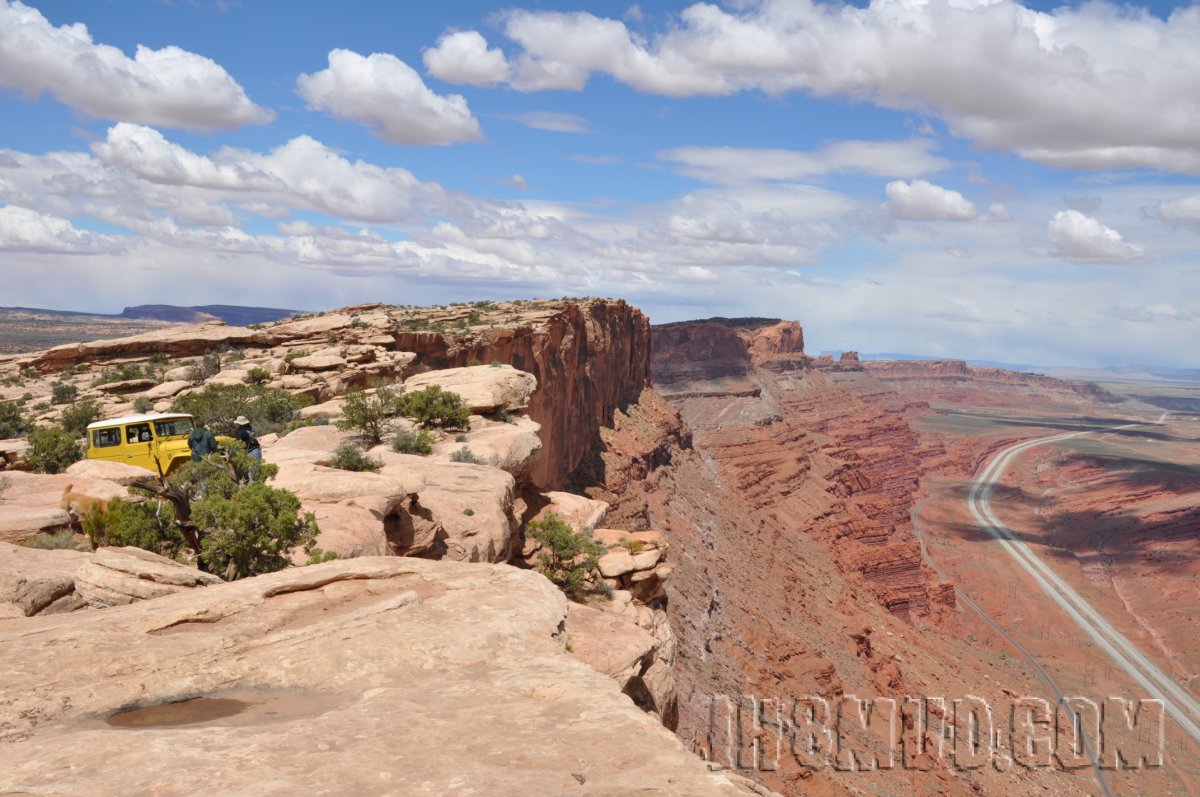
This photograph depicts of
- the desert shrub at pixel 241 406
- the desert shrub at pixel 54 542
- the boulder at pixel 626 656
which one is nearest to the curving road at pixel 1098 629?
the boulder at pixel 626 656

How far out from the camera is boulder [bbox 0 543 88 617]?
32.7 feet

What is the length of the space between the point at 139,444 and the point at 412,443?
6927 millimetres

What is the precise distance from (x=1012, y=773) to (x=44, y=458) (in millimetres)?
45246

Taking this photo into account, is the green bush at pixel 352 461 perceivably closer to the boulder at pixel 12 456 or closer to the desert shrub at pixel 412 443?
the desert shrub at pixel 412 443

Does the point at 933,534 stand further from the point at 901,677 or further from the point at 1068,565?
the point at 901,677

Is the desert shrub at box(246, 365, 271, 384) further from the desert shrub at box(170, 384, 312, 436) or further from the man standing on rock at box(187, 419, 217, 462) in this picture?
the man standing on rock at box(187, 419, 217, 462)

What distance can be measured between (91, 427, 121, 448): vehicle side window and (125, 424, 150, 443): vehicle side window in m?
0.22

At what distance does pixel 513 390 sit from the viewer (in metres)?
27.2

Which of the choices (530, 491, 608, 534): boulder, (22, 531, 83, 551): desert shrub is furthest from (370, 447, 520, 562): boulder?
(22, 531, 83, 551): desert shrub

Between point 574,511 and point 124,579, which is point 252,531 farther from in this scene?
point 574,511

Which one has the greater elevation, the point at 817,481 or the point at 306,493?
the point at 306,493

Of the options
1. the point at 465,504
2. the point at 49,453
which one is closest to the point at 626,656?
the point at 465,504

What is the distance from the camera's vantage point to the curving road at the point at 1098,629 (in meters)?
60.6

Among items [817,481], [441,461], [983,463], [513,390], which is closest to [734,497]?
[817,481]
